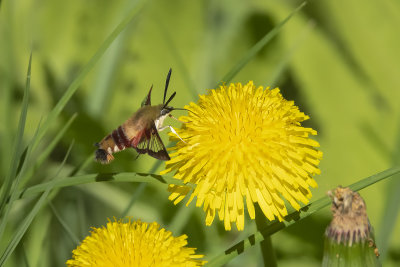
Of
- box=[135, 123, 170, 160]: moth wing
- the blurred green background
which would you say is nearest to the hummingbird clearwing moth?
box=[135, 123, 170, 160]: moth wing

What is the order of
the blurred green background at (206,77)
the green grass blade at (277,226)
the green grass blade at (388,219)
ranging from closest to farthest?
the green grass blade at (277,226) → the green grass blade at (388,219) → the blurred green background at (206,77)

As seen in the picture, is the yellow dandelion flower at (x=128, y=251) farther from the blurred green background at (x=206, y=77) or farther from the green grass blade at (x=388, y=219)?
the blurred green background at (x=206, y=77)

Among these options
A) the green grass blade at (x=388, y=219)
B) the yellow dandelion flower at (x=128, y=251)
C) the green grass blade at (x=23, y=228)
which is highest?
the green grass blade at (x=23, y=228)

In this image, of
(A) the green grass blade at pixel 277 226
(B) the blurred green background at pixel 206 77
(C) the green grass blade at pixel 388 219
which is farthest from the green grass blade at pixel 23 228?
(B) the blurred green background at pixel 206 77

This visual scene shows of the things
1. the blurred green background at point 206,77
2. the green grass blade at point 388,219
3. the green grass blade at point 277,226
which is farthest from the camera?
the blurred green background at point 206,77

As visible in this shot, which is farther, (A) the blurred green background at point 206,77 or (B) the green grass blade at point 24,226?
(A) the blurred green background at point 206,77

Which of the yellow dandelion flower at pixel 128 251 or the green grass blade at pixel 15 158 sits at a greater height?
the green grass blade at pixel 15 158

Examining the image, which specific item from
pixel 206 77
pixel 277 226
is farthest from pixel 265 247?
pixel 206 77
